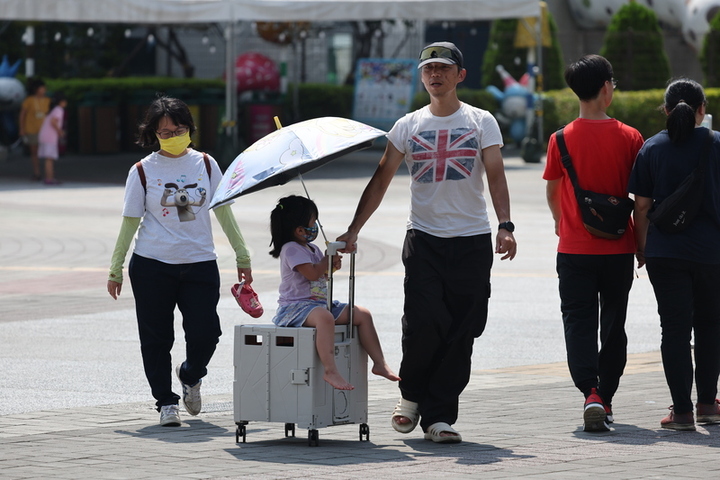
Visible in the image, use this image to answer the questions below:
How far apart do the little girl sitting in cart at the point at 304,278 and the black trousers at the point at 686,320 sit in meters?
1.36

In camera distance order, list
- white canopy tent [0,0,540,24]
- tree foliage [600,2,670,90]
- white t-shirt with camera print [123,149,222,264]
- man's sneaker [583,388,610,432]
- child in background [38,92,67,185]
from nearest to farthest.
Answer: man's sneaker [583,388,610,432]
white t-shirt with camera print [123,149,222,264]
white canopy tent [0,0,540,24]
child in background [38,92,67,185]
tree foliage [600,2,670,90]

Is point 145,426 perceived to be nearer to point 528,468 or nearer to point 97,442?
point 97,442

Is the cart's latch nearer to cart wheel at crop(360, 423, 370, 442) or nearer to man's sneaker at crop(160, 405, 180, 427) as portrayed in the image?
cart wheel at crop(360, 423, 370, 442)

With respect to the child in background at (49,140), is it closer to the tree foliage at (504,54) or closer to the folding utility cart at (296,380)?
the tree foliage at (504,54)

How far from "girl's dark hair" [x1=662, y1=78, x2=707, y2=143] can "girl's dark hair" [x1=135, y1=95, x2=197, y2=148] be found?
2.34 meters

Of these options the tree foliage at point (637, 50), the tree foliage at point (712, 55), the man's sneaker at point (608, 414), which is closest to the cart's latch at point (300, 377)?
the man's sneaker at point (608, 414)

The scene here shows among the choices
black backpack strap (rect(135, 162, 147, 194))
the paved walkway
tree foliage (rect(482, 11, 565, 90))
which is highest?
tree foliage (rect(482, 11, 565, 90))

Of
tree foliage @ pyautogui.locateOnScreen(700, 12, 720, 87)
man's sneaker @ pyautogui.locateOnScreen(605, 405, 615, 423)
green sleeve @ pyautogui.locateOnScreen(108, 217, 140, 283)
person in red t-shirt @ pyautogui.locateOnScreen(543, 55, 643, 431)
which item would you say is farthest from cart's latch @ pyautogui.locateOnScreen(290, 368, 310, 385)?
tree foliage @ pyautogui.locateOnScreen(700, 12, 720, 87)

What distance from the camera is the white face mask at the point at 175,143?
22.2 ft

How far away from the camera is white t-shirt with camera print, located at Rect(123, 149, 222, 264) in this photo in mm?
6746

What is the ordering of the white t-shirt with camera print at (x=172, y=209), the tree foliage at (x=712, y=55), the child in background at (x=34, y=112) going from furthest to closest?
the tree foliage at (x=712, y=55)
the child in background at (x=34, y=112)
the white t-shirt with camera print at (x=172, y=209)

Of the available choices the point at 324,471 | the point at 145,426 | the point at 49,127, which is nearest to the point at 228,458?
the point at 324,471

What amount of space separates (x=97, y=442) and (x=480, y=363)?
3.30 meters

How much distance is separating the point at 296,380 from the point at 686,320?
1.90 m
